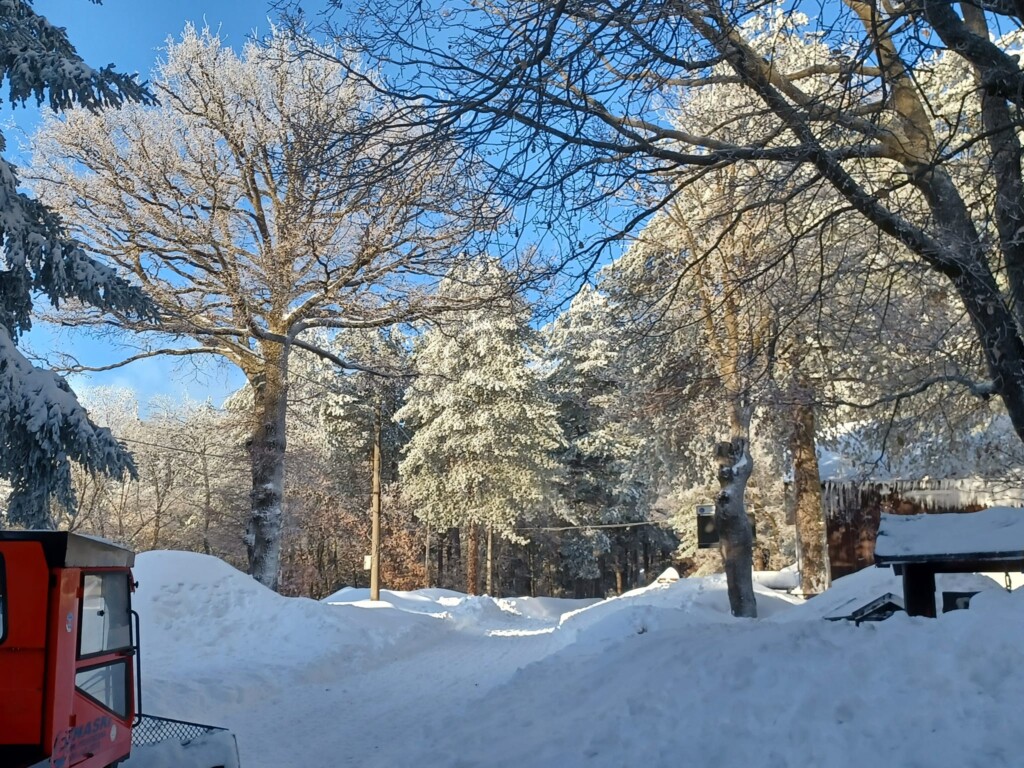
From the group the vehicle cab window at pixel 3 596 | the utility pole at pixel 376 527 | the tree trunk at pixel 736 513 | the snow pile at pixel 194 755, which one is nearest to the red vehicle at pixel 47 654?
the vehicle cab window at pixel 3 596

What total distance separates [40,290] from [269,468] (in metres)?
7.69

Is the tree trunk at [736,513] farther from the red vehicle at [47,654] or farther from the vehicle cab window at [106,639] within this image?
the red vehicle at [47,654]

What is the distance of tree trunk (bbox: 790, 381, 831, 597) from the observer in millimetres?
20438

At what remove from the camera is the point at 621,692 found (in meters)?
6.20

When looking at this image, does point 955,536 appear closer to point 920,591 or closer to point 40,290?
point 920,591

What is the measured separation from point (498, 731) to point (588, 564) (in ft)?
124

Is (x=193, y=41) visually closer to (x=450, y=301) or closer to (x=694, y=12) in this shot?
(x=450, y=301)

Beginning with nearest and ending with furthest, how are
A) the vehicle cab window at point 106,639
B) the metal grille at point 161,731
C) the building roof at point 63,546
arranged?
the building roof at point 63,546
the vehicle cab window at point 106,639
the metal grille at point 161,731

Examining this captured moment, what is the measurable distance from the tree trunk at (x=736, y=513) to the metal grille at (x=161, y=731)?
1255 cm

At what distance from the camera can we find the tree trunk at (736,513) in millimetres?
16859

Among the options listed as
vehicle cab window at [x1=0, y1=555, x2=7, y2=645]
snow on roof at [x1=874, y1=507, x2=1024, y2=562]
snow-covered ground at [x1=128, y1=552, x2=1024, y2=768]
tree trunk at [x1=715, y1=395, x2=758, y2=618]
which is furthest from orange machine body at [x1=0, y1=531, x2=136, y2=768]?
tree trunk at [x1=715, y1=395, x2=758, y2=618]

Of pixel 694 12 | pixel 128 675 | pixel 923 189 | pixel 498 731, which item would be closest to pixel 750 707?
pixel 498 731

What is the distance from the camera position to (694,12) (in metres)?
6.06

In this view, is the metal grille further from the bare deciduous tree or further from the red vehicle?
the bare deciduous tree
